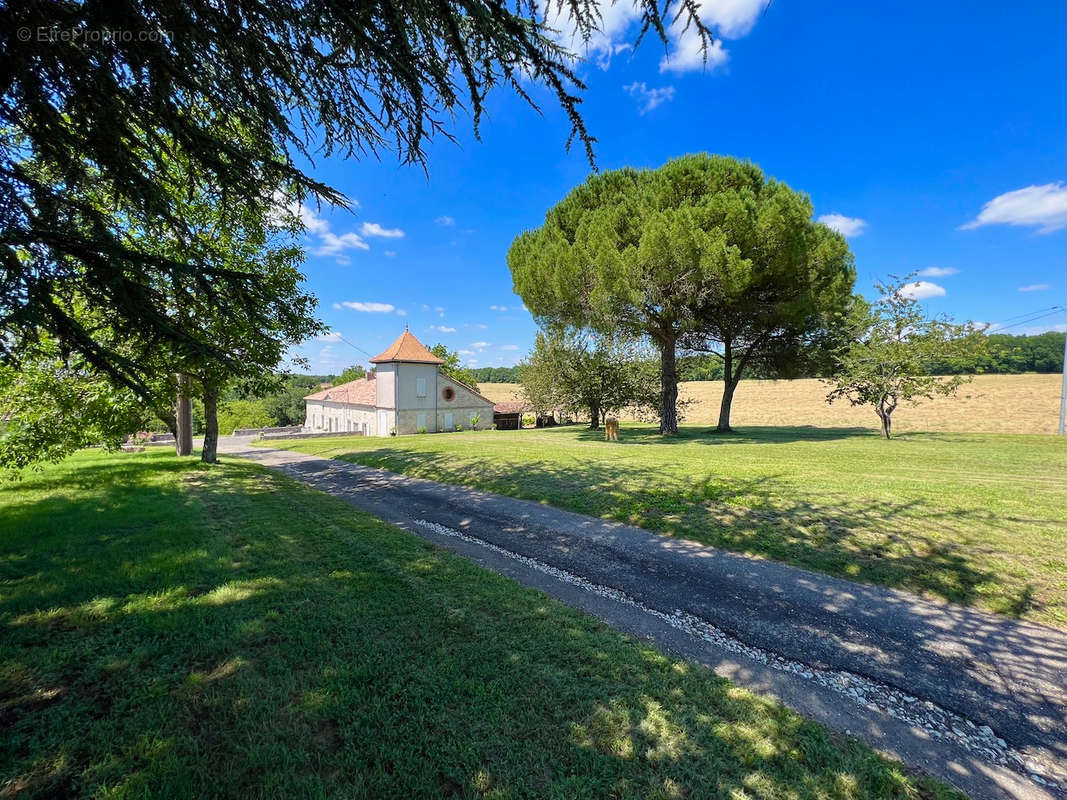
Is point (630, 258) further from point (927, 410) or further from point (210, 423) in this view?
point (927, 410)

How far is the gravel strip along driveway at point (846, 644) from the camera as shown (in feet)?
8.47

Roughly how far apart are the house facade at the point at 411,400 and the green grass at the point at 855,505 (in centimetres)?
2131

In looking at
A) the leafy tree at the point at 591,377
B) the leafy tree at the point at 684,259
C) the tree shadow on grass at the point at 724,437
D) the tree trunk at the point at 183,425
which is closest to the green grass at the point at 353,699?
the tree trunk at the point at 183,425

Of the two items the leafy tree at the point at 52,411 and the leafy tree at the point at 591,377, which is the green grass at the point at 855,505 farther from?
the leafy tree at the point at 591,377

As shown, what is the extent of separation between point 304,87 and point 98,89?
5.13ft

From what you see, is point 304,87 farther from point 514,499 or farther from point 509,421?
point 509,421

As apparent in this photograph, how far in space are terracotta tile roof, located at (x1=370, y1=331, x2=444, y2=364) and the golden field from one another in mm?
8565

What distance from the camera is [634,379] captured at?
2656 centimetres

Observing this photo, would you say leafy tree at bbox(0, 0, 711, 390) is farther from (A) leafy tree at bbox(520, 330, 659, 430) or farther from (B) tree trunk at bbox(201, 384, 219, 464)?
(A) leafy tree at bbox(520, 330, 659, 430)

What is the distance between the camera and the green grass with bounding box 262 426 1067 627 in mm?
4859

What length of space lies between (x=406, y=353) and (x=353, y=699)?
34.0m

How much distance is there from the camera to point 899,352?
60.1ft

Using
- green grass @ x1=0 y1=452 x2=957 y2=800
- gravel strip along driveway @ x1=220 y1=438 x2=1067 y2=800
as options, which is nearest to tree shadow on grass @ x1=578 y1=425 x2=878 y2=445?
gravel strip along driveway @ x1=220 y1=438 x2=1067 y2=800

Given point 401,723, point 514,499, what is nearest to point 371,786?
point 401,723
